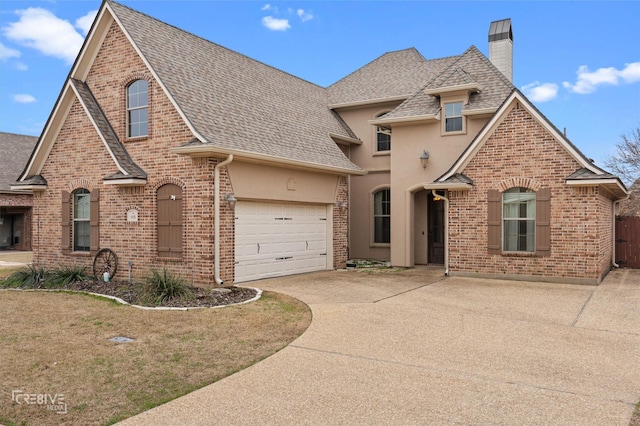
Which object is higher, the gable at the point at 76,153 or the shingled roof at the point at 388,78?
the shingled roof at the point at 388,78

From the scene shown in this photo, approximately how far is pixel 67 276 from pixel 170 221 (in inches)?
130

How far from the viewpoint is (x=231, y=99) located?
14.3 meters

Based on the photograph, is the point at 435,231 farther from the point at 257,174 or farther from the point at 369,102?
the point at 257,174

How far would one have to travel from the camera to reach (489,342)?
712cm

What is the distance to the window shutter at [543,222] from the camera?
12945 millimetres

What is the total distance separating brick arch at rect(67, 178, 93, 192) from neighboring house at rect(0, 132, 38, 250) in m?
15.3

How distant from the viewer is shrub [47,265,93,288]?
12977mm

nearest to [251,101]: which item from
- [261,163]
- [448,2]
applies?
[261,163]

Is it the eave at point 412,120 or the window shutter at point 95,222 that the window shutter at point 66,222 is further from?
the eave at point 412,120

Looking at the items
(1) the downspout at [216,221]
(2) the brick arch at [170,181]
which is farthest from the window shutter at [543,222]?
(2) the brick arch at [170,181]

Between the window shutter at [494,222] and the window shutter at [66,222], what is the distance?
39.1ft

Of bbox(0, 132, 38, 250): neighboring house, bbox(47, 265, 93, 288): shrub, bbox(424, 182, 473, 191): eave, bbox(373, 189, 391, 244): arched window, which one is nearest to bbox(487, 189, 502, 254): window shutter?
bbox(424, 182, 473, 191): eave

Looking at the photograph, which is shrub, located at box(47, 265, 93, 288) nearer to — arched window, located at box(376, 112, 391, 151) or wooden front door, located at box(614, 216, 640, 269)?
arched window, located at box(376, 112, 391, 151)

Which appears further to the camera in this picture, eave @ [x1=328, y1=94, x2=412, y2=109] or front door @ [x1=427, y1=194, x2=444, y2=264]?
eave @ [x1=328, y1=94, x2=412, y2=109]
